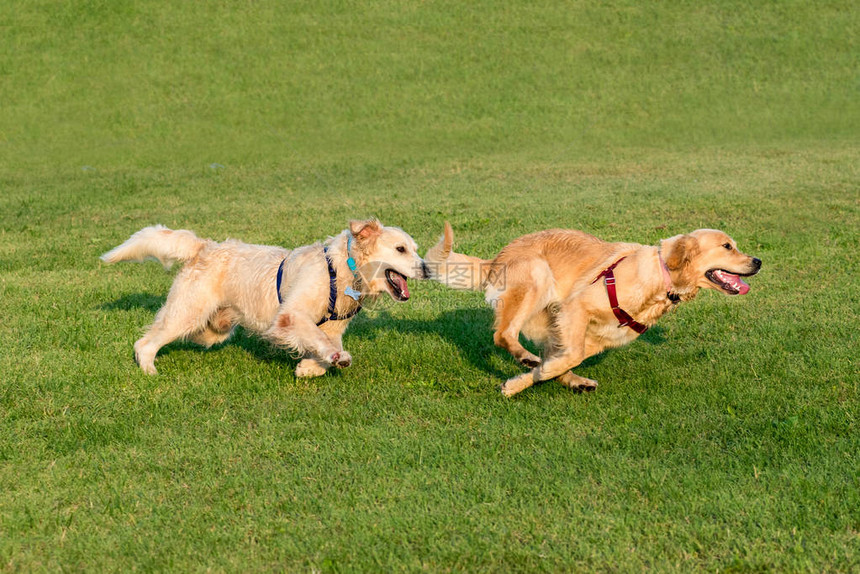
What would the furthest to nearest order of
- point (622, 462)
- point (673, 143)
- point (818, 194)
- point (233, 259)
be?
point (673, 143), point (818, 194), point (233, 259), point (622, 462)

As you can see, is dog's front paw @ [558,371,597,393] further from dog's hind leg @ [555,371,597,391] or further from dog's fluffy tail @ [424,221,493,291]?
dog's fluffy tail @ [424,221,493,291]

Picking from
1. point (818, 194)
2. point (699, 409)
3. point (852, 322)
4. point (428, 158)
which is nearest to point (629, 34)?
point (428, 158)

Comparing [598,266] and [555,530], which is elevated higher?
[598,266]

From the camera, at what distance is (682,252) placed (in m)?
6.90

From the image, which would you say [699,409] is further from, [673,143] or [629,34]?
[629,34]

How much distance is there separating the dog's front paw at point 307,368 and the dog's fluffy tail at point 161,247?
5.01 feet

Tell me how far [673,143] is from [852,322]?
22813 mm

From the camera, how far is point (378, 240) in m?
7.08

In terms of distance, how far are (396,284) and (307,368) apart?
112 centimetres

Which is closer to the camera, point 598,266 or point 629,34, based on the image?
point 598,266

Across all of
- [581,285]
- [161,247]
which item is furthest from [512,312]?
[161,247]

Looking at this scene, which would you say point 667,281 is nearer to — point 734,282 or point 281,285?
point 734,282

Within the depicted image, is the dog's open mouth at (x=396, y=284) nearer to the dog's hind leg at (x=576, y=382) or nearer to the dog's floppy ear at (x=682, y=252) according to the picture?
the dog's hind leg at (x=576, y=382)

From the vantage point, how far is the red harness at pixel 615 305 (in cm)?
704
